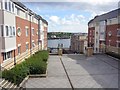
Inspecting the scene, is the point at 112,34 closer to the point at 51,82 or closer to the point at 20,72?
the point at 51,82

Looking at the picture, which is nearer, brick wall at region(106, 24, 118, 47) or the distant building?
brick wall at region(106, 24, 118, 47)

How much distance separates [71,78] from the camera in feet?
44.4

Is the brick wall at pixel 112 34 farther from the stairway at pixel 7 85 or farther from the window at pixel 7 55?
the stairway at pixel 7 85

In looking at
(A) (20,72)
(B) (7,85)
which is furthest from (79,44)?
(B) (7,85)

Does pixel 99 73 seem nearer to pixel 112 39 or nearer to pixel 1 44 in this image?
pixel 1 44

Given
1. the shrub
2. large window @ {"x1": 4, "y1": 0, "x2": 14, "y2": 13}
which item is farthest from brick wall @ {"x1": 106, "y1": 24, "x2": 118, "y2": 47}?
the shrub

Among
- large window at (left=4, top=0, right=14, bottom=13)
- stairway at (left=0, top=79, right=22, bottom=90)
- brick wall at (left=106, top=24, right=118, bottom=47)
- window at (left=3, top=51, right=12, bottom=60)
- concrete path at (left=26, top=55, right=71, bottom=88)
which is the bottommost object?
concrete path at (left=26, top=55, right=71, bottom=88)

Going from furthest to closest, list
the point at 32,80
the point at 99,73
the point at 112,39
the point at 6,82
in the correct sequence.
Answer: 1. the point at 112,39
2. the point at 99,73
3. the point at 32,80
4. the point at 6,82

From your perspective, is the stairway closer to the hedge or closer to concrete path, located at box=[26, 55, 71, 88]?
the hedge

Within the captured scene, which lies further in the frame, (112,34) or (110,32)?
(110,32)

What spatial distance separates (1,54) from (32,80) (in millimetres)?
3133

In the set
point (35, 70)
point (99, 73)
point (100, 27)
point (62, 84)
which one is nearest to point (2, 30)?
point (35, 70)

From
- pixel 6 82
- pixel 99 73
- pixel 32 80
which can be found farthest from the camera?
pixel 99 73

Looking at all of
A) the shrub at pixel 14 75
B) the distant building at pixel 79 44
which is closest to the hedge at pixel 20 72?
the shrub at pixel 14 75
